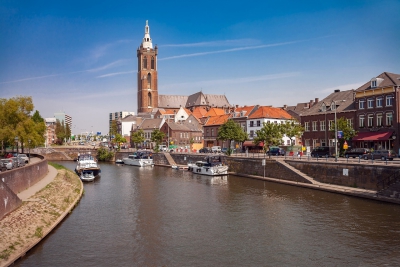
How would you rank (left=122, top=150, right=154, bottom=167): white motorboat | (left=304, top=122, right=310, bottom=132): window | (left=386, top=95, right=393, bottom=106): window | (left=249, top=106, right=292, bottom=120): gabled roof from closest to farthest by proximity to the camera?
1. (left=386, top=95, right=393, bottom=106): window
2. (left=304, top=122, right=310, bottom=132): window
3. (left=122, top=150, right=154, bottom=167): white motorboat
4. (left=249, top=106, right=292, bottom=120): gabled roof

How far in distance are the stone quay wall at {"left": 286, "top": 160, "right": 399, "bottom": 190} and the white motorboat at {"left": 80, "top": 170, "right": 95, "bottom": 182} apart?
1292 inches

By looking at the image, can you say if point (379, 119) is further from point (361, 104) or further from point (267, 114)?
point (267, 114)

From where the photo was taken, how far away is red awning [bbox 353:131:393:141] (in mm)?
56812

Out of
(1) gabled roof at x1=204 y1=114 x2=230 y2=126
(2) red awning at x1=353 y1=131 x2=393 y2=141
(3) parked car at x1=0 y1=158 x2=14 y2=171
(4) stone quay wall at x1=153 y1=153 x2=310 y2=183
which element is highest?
(1) gabled roof at x1=204 y1=114 x2=230 y2=126

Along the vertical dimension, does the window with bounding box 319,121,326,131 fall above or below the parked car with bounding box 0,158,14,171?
above

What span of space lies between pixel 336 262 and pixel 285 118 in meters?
70.2

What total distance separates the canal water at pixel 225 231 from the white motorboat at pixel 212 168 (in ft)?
63.1

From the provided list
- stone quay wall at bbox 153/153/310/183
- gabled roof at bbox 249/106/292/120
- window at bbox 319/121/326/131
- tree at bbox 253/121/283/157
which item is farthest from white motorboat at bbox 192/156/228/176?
gabled roof at bbox 249/106/292/120

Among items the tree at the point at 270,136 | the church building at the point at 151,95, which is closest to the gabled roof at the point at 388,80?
the tree at the point at 270,136

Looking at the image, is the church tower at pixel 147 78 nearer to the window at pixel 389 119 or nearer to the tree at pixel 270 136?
the tree at pixel 270 136

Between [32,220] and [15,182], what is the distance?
6.78 m

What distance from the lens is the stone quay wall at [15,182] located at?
2538 centimetres

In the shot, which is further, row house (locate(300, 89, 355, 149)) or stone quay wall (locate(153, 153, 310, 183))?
row house (locate(300, 89, 355, 149))

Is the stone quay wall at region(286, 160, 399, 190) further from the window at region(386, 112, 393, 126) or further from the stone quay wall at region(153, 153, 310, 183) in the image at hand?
the window at region(386, 112, 393, 126)
